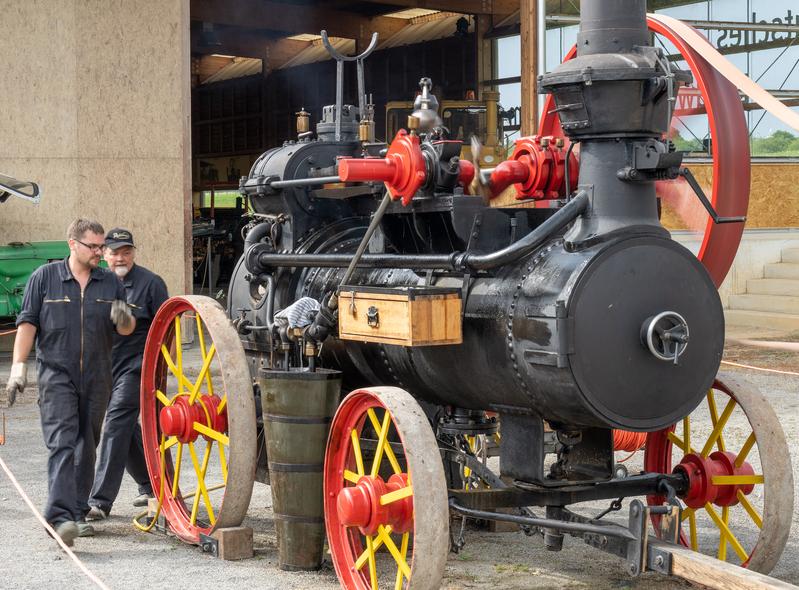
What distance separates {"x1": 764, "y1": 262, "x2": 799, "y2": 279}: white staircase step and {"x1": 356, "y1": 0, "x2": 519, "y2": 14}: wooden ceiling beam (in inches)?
320

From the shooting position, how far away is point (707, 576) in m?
3.55

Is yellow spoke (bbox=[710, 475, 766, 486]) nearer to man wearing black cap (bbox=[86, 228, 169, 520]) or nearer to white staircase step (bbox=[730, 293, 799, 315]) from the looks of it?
man wearing black cap (bbox=[86, 228, 169, 520])

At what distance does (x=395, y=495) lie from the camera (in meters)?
4.01

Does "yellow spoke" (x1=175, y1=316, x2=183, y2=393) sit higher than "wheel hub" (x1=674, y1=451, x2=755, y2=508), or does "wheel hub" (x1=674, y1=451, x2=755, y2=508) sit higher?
"yellow spoke" (x1=175, y1=316, x2=183, y2=393)

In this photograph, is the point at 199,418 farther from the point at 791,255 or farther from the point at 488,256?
the point at 791,255

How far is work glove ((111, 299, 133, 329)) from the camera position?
554cm

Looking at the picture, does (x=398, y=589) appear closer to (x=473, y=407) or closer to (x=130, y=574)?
(x=473, y=407)

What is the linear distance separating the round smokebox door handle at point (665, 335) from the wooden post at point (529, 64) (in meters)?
9.79

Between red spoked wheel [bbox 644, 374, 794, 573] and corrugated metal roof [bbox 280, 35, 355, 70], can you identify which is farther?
corrugated metal roof [bbox 280, 35, 355, 70]

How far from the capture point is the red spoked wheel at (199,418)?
489 centimetres

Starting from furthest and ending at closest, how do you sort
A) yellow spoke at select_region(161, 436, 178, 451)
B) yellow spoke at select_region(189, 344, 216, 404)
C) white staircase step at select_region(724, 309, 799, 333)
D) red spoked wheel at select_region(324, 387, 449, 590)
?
white staircase step at select_region(724, 309, 799, 333) < yellow spoke at select_region(161, 436, 178, 451) < yellow spoke at select_region(189, 344, 216, 404) < red spoked wheel at select_region(324, 387, 449, 590)

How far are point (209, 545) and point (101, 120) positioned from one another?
7.52 metres

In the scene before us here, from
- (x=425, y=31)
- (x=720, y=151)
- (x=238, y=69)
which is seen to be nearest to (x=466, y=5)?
(x=425, y=31)

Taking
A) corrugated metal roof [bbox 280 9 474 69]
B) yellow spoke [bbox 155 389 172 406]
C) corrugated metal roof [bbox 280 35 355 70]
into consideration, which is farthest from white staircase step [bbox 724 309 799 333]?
corrugated metal roof [bbox 280 35 355 70]
